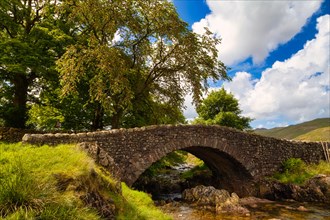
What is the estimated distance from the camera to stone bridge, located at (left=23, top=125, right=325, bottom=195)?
13329 mm

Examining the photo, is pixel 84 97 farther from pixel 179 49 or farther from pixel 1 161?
pixel 1 161

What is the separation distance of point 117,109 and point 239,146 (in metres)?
9.25

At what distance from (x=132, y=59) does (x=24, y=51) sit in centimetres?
764

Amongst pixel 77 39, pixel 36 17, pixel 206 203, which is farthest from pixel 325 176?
pixel 36 17

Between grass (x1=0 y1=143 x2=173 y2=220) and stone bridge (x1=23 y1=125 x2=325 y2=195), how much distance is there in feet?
8.95

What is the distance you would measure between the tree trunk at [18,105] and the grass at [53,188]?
11.8m

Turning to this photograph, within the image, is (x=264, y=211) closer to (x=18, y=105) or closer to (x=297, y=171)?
(x=297, y=171)

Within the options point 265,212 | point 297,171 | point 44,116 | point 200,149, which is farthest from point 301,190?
point 44,116

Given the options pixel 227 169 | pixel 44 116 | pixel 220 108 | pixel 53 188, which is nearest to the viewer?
pixel 53 188

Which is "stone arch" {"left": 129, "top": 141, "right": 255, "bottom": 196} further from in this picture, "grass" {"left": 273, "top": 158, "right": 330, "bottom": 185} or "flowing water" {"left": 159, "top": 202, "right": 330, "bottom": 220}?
"flowing water" {"left": 159, "top": 202, "right": 330, "bottom": 220}

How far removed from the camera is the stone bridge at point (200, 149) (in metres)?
13.3

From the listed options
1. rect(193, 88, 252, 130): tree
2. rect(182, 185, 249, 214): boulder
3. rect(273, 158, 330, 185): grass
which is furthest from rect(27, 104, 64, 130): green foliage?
rect(193, 88, 252, 130): tree

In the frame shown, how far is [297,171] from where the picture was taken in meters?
22.3

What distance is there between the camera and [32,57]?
16797 mm
